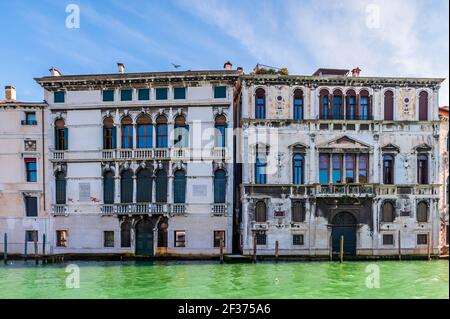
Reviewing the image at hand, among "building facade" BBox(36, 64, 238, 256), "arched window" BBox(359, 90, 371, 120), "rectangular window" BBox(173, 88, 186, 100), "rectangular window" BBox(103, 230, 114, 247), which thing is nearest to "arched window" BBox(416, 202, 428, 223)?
"arched window" BBox(359, 90, 371, 120)

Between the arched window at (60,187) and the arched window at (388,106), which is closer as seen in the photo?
the arched window at (388,106)

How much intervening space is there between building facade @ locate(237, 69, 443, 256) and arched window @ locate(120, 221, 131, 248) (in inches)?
246

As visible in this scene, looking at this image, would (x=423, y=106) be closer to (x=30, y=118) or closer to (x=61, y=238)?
(x=61, y=238)

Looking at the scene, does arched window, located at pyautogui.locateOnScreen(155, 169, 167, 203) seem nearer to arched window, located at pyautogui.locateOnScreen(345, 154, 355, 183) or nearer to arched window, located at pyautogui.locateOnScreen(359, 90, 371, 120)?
arched window, located at pyautogui.locateOnScreen(345, 154, 355, 183)

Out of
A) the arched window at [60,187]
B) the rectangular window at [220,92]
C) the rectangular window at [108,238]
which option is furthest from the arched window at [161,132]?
Answer: the arched window at [60,187]

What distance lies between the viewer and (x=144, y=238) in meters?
17.0

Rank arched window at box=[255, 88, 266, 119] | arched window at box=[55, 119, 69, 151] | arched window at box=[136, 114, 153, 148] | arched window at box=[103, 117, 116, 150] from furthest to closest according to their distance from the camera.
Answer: arched window at box=[55, 119, 69, 151], arched window at box=[103, 117, 116, 150], arched window at box=[136, 114, 153, 148], arched window at box=[255, 88, 266, 119]

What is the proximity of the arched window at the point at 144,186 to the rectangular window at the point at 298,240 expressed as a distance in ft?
26.3

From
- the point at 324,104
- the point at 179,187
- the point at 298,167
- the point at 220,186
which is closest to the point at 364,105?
the point at 324,104

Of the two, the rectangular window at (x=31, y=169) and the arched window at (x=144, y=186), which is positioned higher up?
the rectangular window at (x=31, y=169)

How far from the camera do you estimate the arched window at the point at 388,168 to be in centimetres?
1655

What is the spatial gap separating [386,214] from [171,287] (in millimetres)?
11900

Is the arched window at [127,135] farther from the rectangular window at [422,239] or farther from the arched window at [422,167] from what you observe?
the rectangular window at [422,239]

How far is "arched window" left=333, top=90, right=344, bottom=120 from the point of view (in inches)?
653
